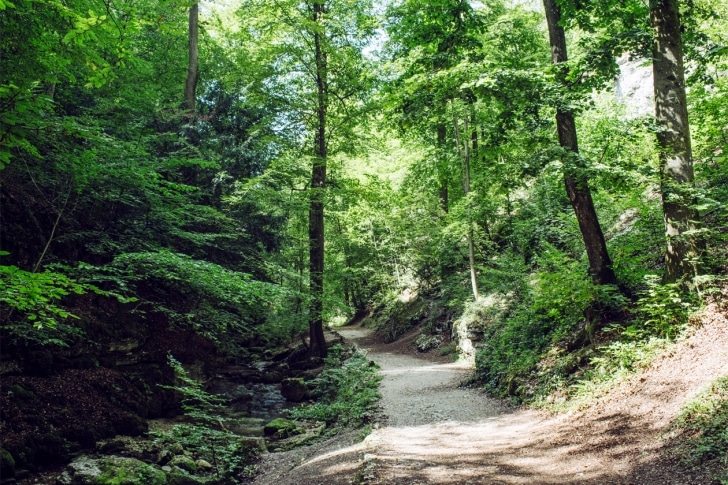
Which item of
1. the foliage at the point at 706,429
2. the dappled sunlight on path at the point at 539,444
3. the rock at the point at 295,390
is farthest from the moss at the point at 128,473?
the foliage at the point at 706,429

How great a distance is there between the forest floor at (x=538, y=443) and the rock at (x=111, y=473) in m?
1.73

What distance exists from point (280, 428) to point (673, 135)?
1000 centimetres

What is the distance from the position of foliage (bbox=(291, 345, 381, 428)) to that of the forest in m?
0.09

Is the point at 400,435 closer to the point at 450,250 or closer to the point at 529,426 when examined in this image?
the point at 529,426

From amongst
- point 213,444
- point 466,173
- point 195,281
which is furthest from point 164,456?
point 466,173

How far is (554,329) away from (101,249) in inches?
424

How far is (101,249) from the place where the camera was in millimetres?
10320

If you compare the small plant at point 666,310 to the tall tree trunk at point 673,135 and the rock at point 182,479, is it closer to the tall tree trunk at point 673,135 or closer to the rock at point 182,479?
the tall tree trunk at point 673,135

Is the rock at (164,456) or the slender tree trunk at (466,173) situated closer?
the rock at (164,456)

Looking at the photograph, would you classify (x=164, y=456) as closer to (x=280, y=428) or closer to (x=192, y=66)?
(x=280, y=428)

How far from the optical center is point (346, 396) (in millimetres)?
11031

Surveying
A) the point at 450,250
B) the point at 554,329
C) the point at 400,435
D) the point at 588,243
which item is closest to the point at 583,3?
the point at 588,243

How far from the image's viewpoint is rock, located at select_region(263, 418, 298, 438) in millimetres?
10016

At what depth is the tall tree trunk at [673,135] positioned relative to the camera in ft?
23.6
